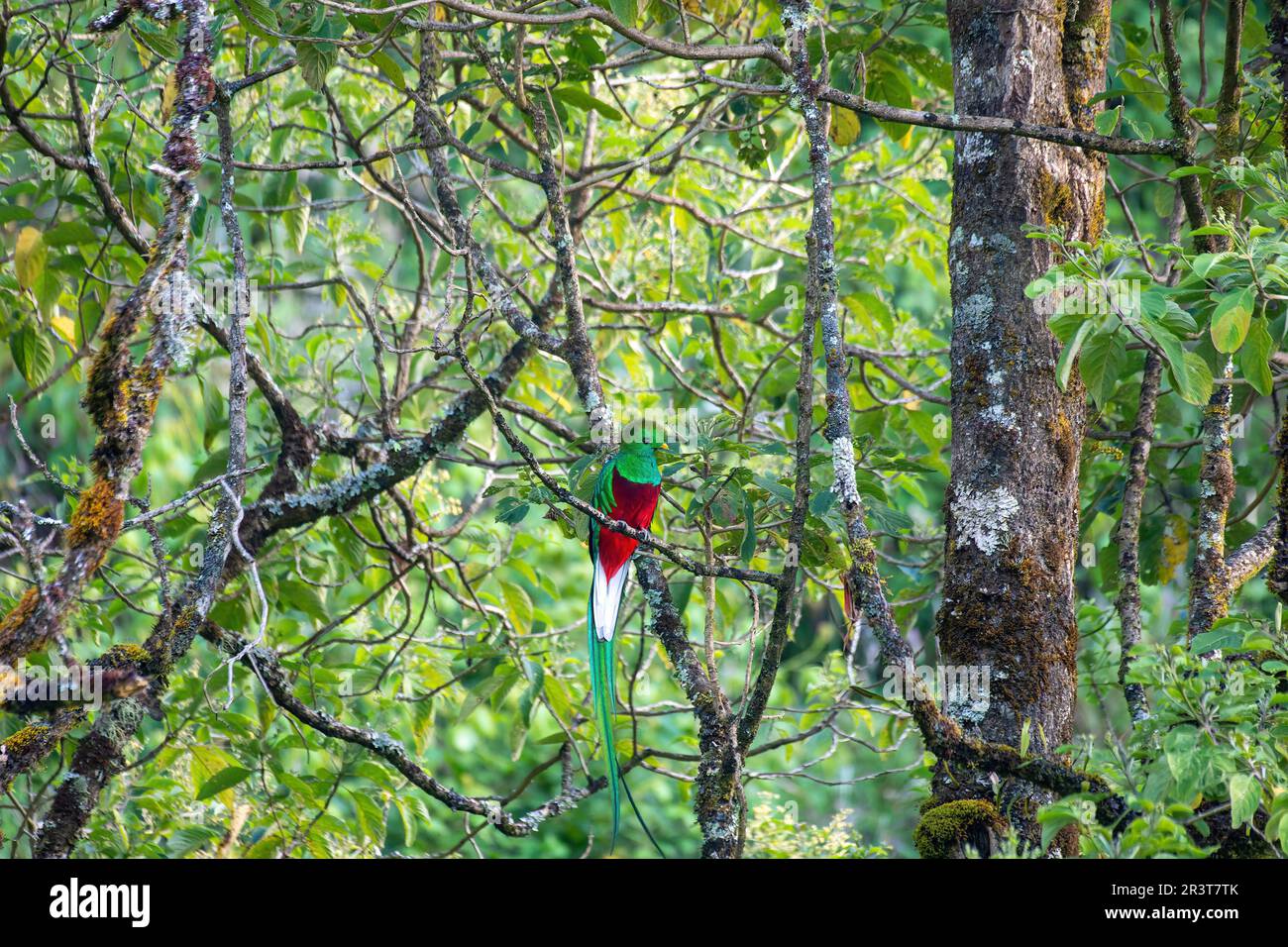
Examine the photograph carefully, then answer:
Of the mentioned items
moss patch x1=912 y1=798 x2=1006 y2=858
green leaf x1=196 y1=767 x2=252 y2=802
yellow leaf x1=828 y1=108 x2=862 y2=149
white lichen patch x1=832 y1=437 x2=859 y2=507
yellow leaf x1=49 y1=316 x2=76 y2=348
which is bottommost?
moss patch x1=912 y1=798 x2=1006 y2=858

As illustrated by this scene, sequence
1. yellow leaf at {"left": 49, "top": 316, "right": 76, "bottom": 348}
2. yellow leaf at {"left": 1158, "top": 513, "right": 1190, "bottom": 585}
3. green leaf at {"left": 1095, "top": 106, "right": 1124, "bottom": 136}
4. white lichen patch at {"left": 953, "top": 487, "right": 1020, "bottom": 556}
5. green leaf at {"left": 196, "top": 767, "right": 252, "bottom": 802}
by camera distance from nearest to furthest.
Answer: white lichen patch at {"left": 953, "top": 487, "right": 1020, "bottom": 556}, green leaf at {"left": 1095, "top": 106, "right": 1124, "bottom": 136}, green leaf at {"left": 196, "top": 767, "right": 252, "bottom": 802}, yellow leaf at {"left": 1158, "top": 513, "right": 1190, "bottom": 585}, yellow leaf at {"left": 49, "top": 316, "right": 76, "bottom": 348}

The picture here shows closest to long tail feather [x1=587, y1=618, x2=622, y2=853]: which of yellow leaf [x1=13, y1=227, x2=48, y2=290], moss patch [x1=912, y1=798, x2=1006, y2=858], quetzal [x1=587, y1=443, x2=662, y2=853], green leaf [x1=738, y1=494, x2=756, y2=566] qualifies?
quetzal [x1=587, y1=443, x2=662, y2=853]

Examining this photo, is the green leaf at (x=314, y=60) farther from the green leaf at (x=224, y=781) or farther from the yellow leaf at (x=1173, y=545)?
the yellow leaf at (x=1173, y=545)

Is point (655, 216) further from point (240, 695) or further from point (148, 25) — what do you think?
point (240, 695)

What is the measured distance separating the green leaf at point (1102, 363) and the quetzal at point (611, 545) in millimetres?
932

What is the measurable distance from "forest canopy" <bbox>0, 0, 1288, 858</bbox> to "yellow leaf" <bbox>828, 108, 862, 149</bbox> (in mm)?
22

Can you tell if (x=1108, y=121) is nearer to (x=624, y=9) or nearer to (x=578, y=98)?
(x=624, y=9)

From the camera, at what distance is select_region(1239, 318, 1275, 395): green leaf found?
71.4 inches

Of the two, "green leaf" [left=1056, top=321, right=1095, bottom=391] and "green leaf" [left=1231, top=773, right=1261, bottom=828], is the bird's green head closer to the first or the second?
"green leaf" [left=1056, top=321, right=1095, bottom=391]

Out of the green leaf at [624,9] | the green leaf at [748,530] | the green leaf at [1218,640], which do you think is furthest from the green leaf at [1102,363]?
the green leaf at [624,9]

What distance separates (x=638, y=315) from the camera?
3.72 m

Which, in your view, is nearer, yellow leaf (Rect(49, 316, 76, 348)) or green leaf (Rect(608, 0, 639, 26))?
green leaf (Rect(608, 0, 639, 26))

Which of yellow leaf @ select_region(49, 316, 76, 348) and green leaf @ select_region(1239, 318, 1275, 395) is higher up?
yellow leaf @ select_region(49, 316, 76, 348)
